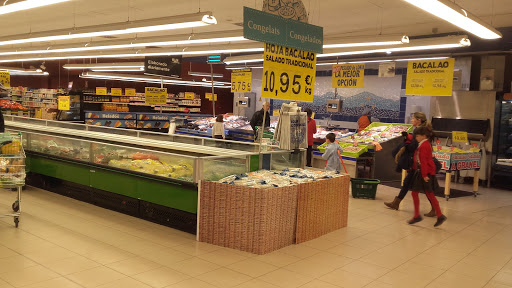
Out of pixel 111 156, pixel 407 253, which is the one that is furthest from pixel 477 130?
pixel 111 156

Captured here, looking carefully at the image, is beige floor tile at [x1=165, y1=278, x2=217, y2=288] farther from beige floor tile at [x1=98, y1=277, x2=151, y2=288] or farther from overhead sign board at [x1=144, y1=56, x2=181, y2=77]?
overhead sign board at [x1=144, y1=56, x2=181, y2=77]

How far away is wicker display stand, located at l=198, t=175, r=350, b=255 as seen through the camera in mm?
5508

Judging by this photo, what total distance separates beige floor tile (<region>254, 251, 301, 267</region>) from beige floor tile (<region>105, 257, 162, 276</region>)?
1.28 meters

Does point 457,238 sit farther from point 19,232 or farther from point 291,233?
point 19,232

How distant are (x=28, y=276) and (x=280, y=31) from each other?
13.5 feet

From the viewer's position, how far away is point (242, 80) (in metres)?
13.6

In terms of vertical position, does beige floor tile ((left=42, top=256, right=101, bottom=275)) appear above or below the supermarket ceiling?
below

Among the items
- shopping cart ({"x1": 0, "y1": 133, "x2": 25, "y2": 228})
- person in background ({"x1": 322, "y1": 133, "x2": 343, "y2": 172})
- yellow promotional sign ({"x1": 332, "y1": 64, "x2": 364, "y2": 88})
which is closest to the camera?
shopping cart ({"x1": 0, "y1": 133, "x2": 25, "y2": 228})

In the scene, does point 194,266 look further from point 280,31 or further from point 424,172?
point 424,172

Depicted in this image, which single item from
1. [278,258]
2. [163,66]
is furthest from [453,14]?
[163,66]

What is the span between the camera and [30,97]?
75.3 feet

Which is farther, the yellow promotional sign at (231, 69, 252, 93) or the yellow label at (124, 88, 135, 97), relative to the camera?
the yellow label at (124, 88, 135, 97)

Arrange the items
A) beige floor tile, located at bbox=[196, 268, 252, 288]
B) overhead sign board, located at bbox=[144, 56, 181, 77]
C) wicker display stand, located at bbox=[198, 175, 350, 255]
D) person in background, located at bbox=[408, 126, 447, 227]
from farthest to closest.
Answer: overhead sign board, located at bbox=[144, 56, 181, 77], person in background, located at bbox=[408, 126, 447, 227], wicker display stand, located at bbox=[198, 175, 350, 255], beige floor tile, located at bbox=[196, 268, 252, 288]

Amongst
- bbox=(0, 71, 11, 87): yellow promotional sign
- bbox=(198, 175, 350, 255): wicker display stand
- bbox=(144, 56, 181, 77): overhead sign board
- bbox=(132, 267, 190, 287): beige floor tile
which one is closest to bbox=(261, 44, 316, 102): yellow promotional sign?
bbox=(198, 175, 350, 255): wicker display stand
